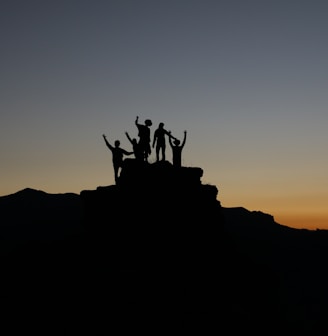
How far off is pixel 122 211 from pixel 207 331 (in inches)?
367

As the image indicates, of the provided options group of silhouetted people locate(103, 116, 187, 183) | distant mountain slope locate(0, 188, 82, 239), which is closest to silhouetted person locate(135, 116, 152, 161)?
group of silhouetted people locate(103, 116, 187, 183)

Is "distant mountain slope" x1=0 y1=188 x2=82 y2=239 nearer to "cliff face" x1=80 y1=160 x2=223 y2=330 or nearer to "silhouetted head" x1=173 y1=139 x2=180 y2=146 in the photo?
"cliff face" x1=80 y1=160 x2=223 y2=330

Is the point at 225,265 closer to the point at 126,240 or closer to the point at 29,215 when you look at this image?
the point at 126,240

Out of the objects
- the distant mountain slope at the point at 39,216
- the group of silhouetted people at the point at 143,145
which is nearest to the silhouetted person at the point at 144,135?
the group of silhouetted people at the point at 143,145

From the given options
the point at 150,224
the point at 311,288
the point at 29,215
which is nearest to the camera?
the point at 150,224

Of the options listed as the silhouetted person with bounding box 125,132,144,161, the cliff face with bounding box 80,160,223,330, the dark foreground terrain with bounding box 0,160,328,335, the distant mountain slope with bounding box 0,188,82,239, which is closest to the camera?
the dark foreground terrain with bounding box 0,160,328,335

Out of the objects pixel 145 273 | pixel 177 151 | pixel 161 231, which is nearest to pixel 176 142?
pixel 177 151

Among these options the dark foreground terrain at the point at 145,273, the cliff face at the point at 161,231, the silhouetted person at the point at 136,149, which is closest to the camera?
the dark foreground terrain at the point at 145,273

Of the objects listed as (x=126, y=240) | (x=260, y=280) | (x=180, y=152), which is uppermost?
(x=180, y=152)

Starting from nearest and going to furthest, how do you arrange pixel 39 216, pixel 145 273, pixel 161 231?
pixel 145 273
pixel 161 231
pixel 39 216

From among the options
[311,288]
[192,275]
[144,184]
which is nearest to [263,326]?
[192,275]

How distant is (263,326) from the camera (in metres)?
31.9

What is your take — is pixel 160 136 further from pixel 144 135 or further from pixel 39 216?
pixel 39 216

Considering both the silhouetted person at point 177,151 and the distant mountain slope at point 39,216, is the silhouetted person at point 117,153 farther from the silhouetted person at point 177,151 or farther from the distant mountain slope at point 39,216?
the distant mountain slope at point 39,216
